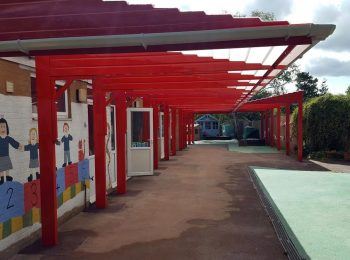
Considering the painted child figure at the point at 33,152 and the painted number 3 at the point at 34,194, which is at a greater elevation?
the painted child figure at the point at 33,152

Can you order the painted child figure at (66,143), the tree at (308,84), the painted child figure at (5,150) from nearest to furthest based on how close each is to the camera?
the painted child figure at (5,150) < the painted child figure at (66,143) < the tree at (308,84)

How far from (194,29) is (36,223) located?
153 inches

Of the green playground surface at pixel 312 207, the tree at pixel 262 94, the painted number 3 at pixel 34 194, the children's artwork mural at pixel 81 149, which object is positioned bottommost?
the green playground surface at pixel 312 207

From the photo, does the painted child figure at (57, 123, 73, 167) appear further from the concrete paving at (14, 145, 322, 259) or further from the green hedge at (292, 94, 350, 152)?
the green hedge at (292, 94, 350, 152)

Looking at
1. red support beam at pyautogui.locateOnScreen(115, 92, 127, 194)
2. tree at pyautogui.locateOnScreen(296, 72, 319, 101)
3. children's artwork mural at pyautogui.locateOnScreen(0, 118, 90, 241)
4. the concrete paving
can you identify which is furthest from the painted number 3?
tree at pyautogui.locateOnScreen(296, 72, 319, 101)

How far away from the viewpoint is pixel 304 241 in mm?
5227

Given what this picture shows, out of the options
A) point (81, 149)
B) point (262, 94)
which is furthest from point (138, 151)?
point (262, 94)

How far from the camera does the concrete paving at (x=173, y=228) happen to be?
493 cm

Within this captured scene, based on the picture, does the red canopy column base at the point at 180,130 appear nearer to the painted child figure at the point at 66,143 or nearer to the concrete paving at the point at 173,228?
the concrete paving at the point at 173,228

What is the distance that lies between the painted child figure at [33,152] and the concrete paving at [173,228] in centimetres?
93

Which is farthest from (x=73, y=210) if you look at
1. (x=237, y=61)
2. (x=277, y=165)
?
(x=277, y=165)

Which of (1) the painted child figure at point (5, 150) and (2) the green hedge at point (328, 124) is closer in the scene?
(1) the painted child figure at point (5, 150)

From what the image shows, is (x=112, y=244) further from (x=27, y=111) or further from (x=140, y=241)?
(x=27, y=111)

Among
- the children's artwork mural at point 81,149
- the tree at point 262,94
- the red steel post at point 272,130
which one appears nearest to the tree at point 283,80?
the tree at point 262,94
